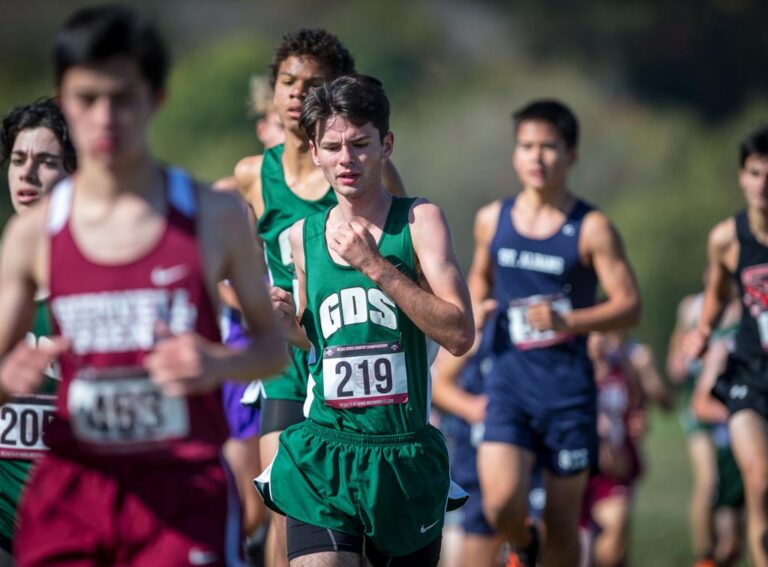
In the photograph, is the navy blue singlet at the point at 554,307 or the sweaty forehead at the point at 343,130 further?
the navy blue singlet at the point at 554,307

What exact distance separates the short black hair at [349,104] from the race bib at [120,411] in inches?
76.0


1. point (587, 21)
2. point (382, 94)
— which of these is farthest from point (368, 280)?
point (587, 21)

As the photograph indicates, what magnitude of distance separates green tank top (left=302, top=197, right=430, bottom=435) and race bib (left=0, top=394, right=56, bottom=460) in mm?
1096

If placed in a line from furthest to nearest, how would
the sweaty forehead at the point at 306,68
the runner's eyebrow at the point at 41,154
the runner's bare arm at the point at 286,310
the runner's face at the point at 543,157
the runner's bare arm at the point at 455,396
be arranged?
the runner's bare arm at the point at 455,396 < the runner's face at the point at 543,157 < the sweaty forehead at the point at 306,68 < the runner's eyebrow at the point at 41,154 < the runner's bare arm at the point at 286,310

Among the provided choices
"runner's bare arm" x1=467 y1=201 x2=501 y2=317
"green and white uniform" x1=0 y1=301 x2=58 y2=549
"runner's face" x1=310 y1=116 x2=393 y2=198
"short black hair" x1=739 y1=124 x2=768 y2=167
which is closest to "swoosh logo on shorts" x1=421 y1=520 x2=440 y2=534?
"runner's face" x1=310 y1=116 x2=393 y2=198

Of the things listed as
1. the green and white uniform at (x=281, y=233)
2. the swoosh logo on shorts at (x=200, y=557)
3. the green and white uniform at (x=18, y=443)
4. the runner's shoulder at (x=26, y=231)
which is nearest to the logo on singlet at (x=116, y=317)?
the runner's shoulder at (x=26, y=231)

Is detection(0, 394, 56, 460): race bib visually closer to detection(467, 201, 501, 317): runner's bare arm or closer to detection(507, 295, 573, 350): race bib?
detection(507, 295, 573, 350): race bib

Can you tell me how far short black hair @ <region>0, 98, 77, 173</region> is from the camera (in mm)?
6523

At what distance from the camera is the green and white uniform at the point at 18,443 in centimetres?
600

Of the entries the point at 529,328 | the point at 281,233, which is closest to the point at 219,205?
the point at 281,233

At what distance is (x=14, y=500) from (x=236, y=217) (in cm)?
210

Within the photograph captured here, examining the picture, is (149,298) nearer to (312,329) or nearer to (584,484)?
(312,329)

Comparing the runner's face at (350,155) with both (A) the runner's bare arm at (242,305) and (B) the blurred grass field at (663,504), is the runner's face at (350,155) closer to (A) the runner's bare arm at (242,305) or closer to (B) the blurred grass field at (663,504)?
(A) the runner's bare arm at (242,305)

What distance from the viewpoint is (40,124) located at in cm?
653
